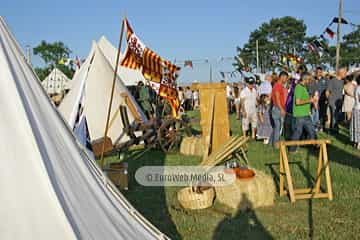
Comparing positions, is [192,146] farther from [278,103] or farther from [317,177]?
[317,177]

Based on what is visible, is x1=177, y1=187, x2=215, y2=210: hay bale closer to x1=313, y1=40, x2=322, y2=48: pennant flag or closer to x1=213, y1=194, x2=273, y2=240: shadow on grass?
x1=213, y1=194, x2=273, y2=240: shadow on grass

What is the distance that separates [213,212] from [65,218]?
3040mm

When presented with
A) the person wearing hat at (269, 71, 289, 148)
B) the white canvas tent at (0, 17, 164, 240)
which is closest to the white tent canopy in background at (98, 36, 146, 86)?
the person wearing hat at (269, 71, 289, 148)

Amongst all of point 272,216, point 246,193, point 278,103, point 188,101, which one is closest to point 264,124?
point 278,103

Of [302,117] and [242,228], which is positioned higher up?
[302,117]

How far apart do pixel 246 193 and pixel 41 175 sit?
3.30m

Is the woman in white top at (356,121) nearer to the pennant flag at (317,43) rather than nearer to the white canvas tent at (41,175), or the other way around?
the white canvas tent at (41,175)

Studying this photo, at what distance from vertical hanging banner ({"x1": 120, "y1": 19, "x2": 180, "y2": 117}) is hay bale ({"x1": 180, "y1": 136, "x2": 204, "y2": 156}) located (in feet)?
2.81

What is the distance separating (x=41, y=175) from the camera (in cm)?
307

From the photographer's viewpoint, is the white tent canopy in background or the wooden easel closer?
the wooden easel

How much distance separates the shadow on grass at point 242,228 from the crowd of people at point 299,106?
3.55m

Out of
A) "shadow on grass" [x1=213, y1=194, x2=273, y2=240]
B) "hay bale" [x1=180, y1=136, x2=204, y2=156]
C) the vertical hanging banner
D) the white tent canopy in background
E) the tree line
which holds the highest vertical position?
the tree line

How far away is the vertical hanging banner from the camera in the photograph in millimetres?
8055

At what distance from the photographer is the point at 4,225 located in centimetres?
294
